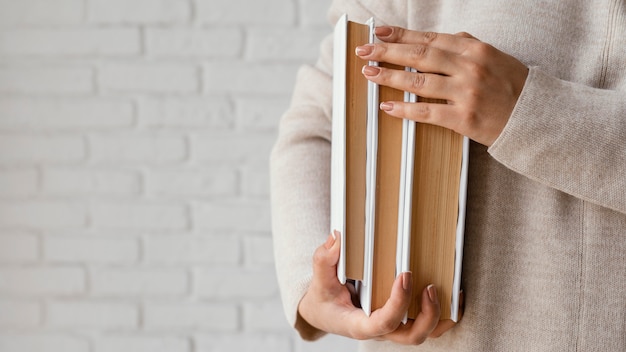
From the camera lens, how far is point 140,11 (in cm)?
122

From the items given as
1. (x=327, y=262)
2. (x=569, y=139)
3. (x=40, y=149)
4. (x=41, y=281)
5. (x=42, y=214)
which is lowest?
(x=41, y=281)

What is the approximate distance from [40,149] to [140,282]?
12.8 inches

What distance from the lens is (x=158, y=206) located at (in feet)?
4.15

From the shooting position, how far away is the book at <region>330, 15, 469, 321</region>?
1.81ft

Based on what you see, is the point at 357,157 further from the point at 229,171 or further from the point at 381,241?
the point at 229,171

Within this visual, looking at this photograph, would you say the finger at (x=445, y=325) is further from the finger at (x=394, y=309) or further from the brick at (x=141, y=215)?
the brick at (x=141, y=215)

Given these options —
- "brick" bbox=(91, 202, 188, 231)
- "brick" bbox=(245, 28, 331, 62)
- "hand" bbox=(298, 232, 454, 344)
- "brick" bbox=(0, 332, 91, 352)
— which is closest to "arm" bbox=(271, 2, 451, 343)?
"hand" bbox=(298, 232, 454, 344)

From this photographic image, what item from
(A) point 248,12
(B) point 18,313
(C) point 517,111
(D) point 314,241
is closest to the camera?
(C) point 517,111

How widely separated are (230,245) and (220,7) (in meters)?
0.45

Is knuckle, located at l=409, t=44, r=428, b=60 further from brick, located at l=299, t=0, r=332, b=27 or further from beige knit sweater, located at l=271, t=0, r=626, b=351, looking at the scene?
brick, located at l=299, t=0, r=332, b=27

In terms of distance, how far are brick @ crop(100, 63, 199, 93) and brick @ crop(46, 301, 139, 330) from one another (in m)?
0.43

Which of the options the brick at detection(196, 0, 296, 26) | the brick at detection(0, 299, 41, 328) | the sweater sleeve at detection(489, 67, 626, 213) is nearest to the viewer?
the sweater sleeve at detection(489, 67, 626, 213)

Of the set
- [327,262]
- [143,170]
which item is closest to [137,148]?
[143,170]

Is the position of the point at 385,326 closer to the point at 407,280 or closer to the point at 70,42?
the point at 407,280
